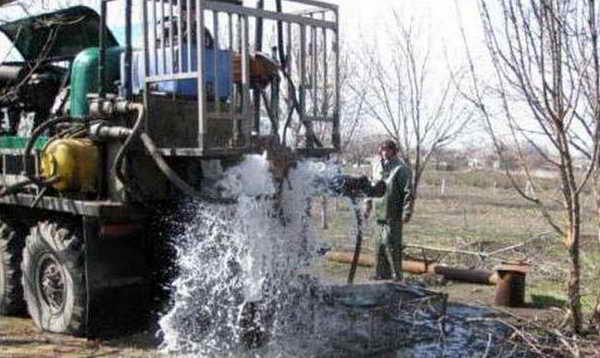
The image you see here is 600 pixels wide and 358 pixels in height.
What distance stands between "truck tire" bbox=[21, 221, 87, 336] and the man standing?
4.02m

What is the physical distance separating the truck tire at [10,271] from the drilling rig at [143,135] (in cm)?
29

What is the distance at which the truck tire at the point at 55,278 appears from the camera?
688 centimetres

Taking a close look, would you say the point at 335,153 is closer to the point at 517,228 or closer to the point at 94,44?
the point at 94,44

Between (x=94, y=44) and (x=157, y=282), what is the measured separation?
9.91 ft

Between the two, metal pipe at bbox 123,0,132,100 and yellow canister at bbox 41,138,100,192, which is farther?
yellow canister at bbox 41,138,100,192

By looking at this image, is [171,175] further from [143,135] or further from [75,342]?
[75,342]

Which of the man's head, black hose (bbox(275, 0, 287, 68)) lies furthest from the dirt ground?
black hose (bbox(275, 0, 287, 68))

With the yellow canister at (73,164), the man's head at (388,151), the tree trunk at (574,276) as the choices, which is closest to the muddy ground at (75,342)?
the tree trunk at (574,276)

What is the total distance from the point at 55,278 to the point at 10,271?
0.92 m

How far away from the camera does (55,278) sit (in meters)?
7.25

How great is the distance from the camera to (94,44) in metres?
8.53

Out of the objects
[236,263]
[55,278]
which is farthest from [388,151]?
[55,278]

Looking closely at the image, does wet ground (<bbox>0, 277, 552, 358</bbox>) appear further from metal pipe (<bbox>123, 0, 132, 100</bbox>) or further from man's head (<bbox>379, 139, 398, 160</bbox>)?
man's head (<bbox>379, 139, 398, 160</bbox>)

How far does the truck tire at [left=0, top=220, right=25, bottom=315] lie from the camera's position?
7.89 metres
